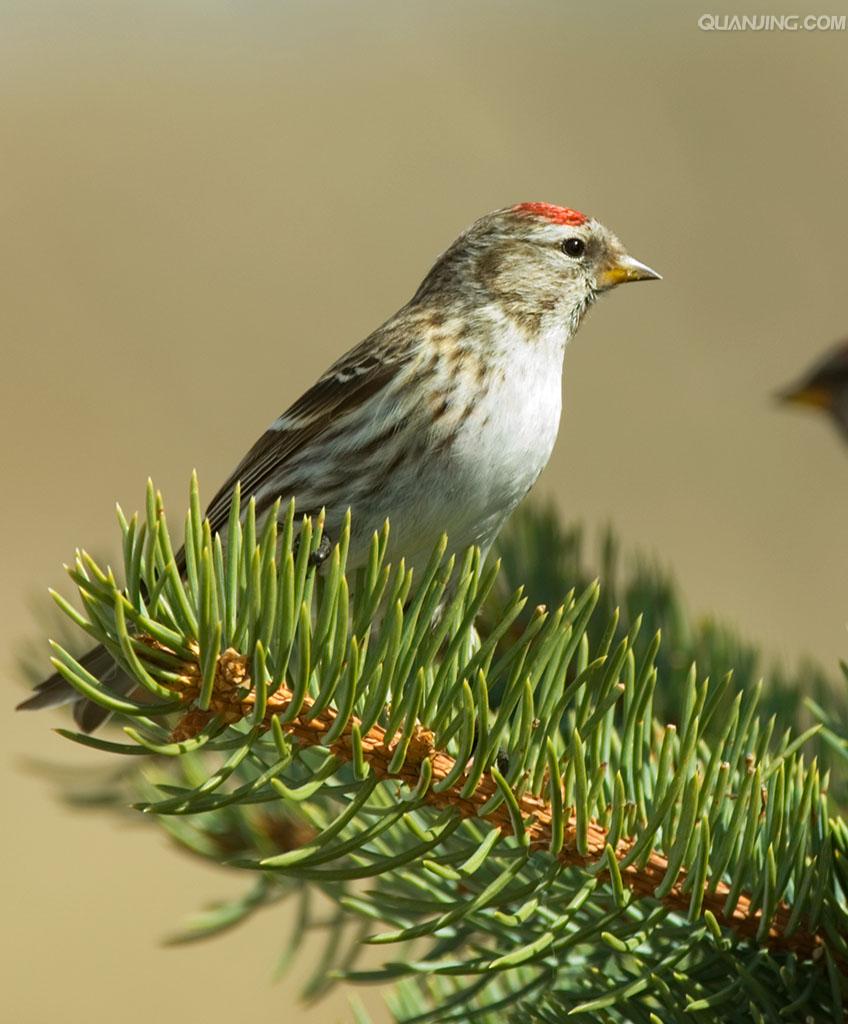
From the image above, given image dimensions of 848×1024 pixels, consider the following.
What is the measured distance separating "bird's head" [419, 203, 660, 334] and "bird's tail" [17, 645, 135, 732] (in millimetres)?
965

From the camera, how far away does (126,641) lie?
0.90 metres

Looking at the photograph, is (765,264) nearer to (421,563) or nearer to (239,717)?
(421,563)

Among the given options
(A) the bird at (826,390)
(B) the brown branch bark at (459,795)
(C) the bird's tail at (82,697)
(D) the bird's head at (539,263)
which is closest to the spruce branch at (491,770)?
(B) the brown branch bark at (459,795)

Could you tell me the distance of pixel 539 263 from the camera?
99.7 inches

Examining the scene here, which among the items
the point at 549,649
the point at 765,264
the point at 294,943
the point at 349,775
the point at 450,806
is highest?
the point at 765,264

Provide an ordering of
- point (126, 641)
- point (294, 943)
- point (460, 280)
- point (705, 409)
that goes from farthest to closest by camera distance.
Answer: point (705, 409), point (460, 280), point (294, 943), point (126, 641)

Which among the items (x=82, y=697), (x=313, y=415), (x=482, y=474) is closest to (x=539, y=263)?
(x=313, y=415)

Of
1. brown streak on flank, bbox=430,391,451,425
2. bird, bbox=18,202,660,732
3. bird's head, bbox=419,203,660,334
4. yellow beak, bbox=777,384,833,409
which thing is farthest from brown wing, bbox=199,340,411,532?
yellow beak, bbox=777,384,833,409

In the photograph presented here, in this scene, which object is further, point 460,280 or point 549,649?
point 460,280

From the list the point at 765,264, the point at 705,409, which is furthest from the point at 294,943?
the point at 765,264

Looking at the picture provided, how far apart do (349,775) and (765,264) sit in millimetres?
7067

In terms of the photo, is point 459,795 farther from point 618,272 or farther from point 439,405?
point 618,272

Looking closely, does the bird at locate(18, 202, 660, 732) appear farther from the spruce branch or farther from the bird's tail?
the spruce branch

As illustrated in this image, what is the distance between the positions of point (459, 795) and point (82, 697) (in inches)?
25.1
